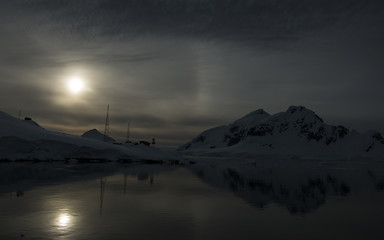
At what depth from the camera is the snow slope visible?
2359 inches

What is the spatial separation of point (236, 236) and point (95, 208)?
783 cm

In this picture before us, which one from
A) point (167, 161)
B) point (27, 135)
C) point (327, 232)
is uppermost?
point (27, 135)

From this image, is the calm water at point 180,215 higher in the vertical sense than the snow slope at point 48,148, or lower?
lower

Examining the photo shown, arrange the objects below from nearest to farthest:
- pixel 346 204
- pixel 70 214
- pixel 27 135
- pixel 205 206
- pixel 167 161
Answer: pixel 70 214 → pixel 205 206 → pixel 346 204 → pixel 27 135 → pixel 167 161

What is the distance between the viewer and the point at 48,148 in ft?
209

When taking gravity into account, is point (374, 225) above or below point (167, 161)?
below

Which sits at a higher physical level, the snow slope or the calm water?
the snow slope

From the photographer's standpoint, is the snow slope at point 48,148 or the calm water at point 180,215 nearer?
the calm water at point 180,215

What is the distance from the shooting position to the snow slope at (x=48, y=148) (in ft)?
197

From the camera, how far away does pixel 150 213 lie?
15.4 m

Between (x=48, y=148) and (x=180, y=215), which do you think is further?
(x=48, y=148)

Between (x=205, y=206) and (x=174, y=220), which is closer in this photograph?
(x=174, y=220)

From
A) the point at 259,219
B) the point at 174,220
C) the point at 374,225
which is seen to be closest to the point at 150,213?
the point at 174,220

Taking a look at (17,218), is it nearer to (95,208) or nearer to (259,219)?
(95,208)
